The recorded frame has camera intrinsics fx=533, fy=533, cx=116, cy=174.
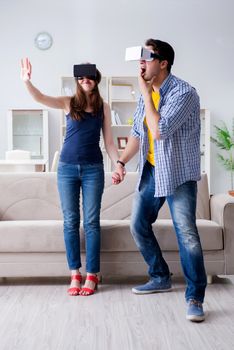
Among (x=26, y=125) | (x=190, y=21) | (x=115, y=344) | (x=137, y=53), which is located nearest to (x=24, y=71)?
(x=137, y=53)

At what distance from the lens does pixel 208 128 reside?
708 centimetres

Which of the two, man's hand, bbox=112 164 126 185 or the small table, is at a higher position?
man's hand, bbox=112 164 126 185

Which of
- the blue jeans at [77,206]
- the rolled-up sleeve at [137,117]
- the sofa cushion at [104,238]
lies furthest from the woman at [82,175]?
the rolled-up sleeve at [137,117]

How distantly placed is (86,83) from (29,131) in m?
4.18

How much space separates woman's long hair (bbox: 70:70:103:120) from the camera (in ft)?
9.92

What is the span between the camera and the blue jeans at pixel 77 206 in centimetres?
300

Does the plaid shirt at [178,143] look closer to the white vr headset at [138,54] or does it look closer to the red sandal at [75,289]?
the white vr headset at [138,54]

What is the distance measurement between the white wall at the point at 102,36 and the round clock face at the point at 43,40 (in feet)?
0.20

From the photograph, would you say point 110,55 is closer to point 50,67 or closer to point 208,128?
point 50,67

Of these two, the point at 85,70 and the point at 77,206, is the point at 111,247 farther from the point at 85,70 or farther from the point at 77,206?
the point at 85,70

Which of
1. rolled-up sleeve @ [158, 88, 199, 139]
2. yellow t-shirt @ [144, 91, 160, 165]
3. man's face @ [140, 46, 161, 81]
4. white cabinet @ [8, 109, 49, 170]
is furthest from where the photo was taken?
white cabinet @ [8, 109, 49, 170]

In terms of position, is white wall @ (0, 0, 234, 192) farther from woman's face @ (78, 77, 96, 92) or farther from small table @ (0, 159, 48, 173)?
woman's face @ (78, 77, 96, 92)

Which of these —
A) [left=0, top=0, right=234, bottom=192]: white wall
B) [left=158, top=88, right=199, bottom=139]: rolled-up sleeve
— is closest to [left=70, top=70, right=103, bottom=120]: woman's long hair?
[left=158, top=88, right=199, bottom=139]: rolled-up sleeve

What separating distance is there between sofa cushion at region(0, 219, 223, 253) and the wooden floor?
9.3 inches
